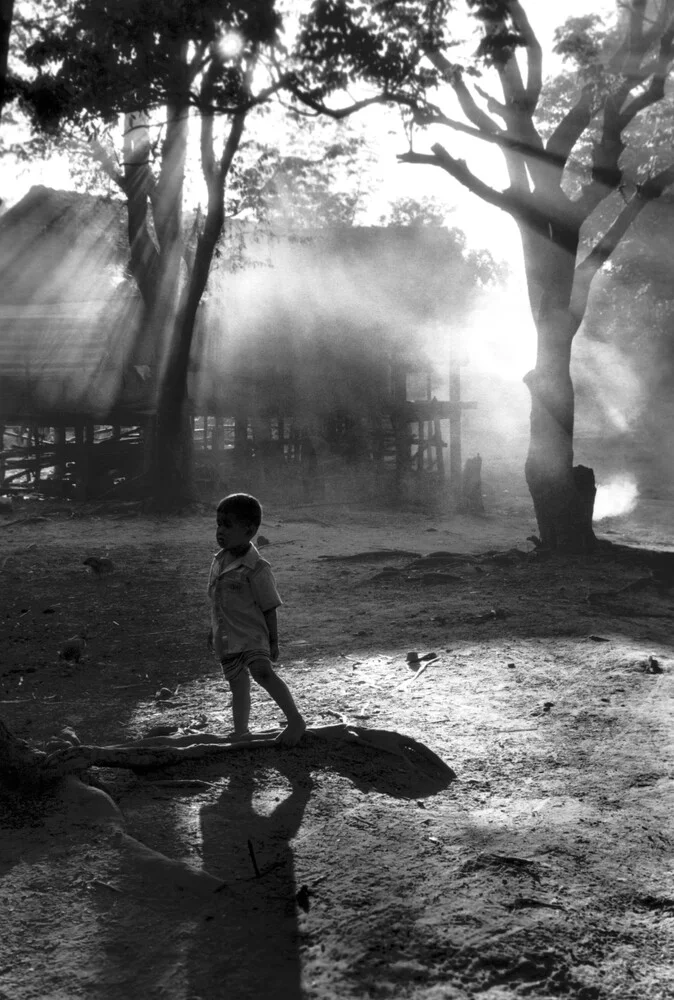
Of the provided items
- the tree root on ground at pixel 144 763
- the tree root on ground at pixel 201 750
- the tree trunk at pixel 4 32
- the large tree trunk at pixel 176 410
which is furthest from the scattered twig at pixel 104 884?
the large tree trunk at pixel 176 410

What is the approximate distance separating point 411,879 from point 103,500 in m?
15.2

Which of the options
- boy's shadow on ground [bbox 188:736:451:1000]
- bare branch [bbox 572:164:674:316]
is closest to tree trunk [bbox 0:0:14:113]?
boy's shadow on ground [bbox 188:736:451:1000]

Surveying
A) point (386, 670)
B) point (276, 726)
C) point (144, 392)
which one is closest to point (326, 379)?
point (144, 392)

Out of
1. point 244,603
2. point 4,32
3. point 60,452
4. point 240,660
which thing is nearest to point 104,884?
point 240,660

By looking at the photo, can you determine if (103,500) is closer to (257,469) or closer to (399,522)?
(257,469)

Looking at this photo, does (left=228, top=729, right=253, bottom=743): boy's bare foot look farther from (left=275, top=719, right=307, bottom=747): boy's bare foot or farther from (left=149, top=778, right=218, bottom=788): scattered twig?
(left=149, top=778, right=218, bottom=788): scattered twig

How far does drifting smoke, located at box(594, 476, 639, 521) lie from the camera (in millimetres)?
19828

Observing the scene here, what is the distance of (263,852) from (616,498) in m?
20.0

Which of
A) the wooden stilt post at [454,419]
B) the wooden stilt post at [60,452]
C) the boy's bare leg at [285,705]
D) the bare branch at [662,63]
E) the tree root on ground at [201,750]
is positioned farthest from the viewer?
the wooden stilt post at [454,419]

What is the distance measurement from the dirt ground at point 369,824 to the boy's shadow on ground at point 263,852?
0.01 meters

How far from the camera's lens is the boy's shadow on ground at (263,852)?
2.77 meters

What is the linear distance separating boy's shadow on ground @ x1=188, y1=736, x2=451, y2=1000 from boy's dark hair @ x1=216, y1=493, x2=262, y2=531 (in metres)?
1.12

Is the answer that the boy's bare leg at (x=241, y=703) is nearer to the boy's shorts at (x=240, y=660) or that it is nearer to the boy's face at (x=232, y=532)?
the boy's shorts at (x=240, y=660)

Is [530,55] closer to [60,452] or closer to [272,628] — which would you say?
[272,628]
